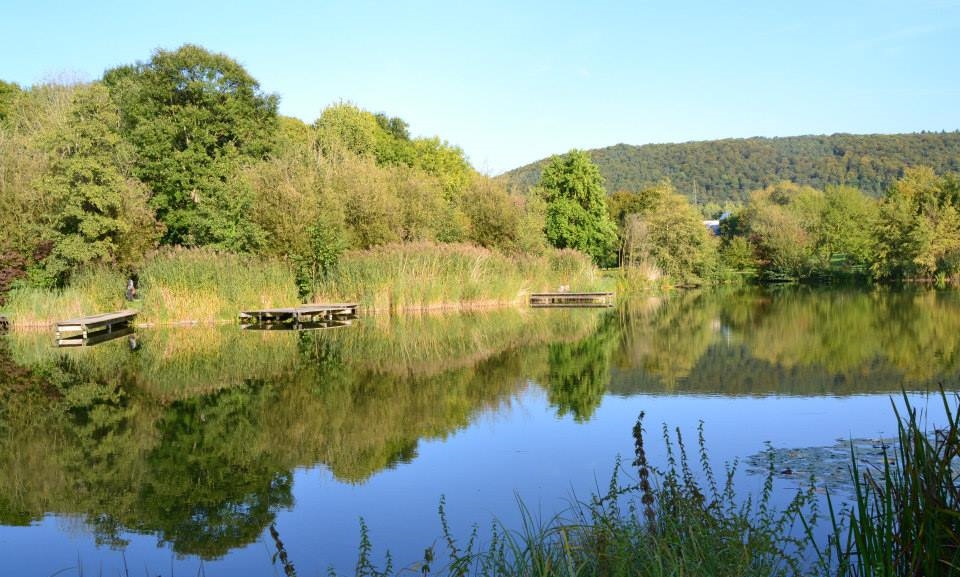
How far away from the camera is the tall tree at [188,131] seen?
30906 mm

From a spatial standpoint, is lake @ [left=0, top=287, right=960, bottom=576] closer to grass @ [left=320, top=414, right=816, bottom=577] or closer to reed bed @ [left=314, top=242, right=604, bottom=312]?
grass @ [left=320, top=414, right=816, bottom=577]

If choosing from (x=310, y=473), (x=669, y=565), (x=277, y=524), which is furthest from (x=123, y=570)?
(x=669, y=565)

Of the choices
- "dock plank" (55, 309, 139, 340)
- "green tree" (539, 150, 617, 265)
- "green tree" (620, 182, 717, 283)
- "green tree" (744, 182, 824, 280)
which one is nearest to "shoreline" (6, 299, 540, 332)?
"dock plank" (55, 309, 139, 340)

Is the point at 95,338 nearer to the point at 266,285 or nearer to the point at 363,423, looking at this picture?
the point at 266,285

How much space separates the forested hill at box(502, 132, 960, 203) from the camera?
276ft

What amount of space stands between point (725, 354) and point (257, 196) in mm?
17116

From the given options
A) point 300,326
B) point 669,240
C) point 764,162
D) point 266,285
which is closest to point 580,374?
point 300,326

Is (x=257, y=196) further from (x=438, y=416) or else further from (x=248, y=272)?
(x=438, y=416)

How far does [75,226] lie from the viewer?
23.6 meters

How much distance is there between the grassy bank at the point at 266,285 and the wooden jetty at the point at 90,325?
2.60ft

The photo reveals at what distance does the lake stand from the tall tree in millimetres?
11789

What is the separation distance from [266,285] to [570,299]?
13167 mm

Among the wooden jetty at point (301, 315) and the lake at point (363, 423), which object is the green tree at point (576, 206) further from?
the lake at point (363, 423)

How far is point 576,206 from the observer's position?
43.9 m
